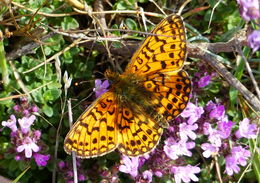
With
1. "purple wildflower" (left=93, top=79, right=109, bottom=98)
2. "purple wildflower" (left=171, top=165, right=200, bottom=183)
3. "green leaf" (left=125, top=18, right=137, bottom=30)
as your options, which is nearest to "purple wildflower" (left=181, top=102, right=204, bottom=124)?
"purple wildflower" (left=171, top=165, right=200, bottom=183)

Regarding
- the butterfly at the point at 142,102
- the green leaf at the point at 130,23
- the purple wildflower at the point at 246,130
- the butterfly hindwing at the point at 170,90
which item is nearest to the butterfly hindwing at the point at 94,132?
the butterfly at the point at 142,102

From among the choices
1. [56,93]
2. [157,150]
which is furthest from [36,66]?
[157,150]

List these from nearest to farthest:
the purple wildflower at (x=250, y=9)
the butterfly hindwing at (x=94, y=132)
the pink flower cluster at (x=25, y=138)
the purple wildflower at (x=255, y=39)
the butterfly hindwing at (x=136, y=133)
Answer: the purple wildflower at (x=255, y=39) < the purple wildflower at (x=250, y=9) < the butterfly hindwing at (x=94, y=132) < the butterfly hindwing at (x=136, y=133) < the pink flower cluster at (x=25, y=138)

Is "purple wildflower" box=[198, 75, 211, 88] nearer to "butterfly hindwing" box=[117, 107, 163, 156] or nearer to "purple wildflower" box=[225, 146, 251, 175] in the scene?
"purple wildflower" box=[225, 146, 251, 175]

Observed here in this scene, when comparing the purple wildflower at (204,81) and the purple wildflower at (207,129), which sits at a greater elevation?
the purple wildflower at (204,81)

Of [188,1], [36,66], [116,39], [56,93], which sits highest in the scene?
[188,1]

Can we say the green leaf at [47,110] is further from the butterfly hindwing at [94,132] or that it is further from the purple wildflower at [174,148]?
the purple wildflower at [174,148]

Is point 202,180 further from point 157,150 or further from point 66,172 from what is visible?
point 66,172
